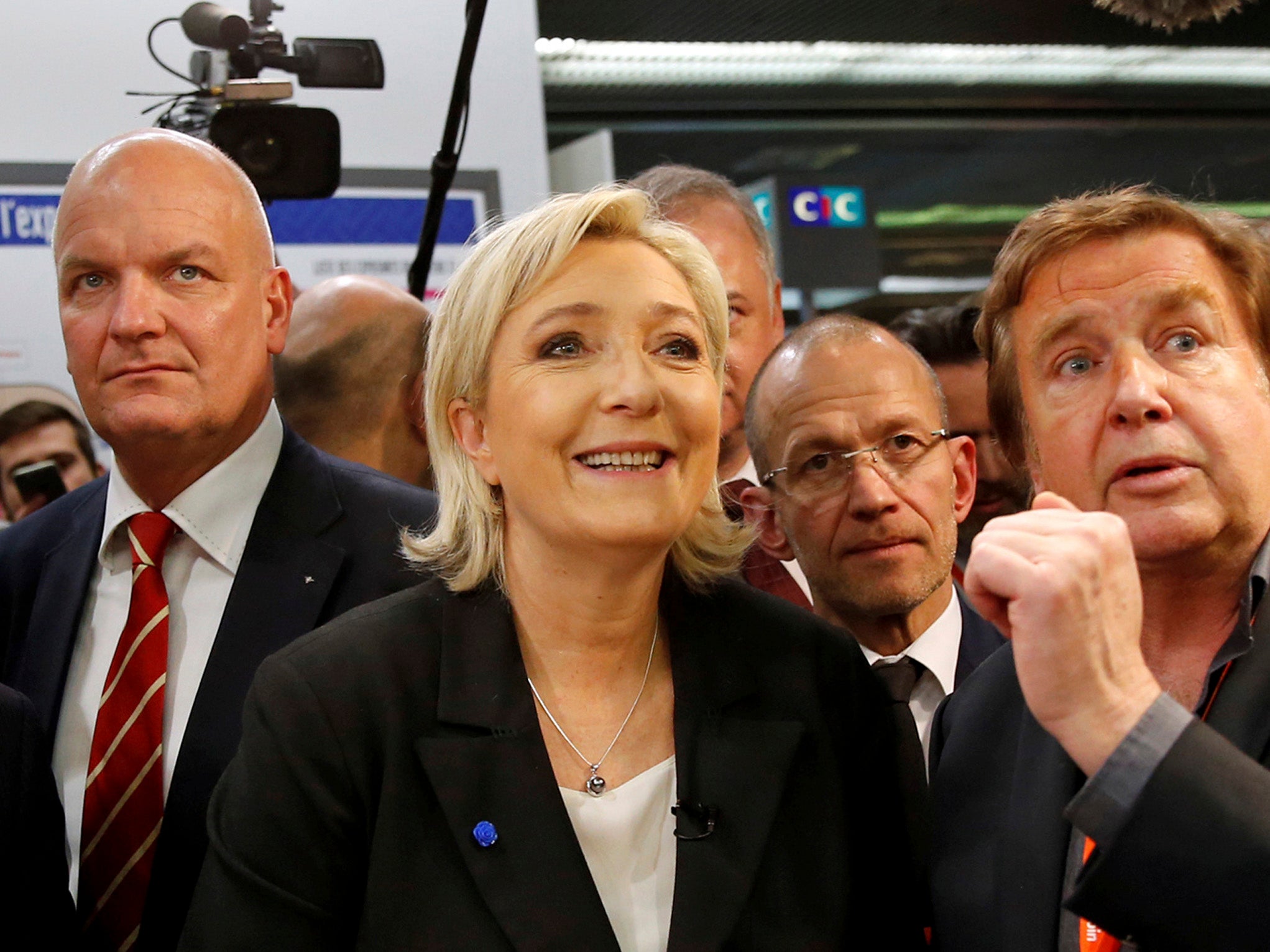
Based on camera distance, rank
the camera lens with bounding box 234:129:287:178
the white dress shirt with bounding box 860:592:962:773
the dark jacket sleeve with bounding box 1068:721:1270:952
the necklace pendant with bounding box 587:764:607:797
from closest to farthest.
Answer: the dark jacket sleeve with bounding box 1068:721:1270:952
the necklace pendant with bounding box 587:764:607:797
the white dress shirt with bounding box 860:592:962:773
the camera lens with bounding box 234:129:287:178

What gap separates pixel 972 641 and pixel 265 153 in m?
1.71

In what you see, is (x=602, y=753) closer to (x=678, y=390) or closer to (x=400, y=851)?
(x=400, y=851)

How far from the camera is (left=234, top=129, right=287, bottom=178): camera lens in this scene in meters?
2.87

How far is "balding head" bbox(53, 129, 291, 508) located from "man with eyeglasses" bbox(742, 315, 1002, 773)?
0.90 m

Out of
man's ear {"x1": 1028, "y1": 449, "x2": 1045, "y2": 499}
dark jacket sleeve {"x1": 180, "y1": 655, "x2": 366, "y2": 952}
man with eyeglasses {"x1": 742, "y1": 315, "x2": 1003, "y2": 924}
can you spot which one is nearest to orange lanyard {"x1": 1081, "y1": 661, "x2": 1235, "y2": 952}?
man's ear {"x1": 1028, "y1": 449, "x2": 1045, "y2": 499}

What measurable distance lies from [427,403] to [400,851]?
653mm

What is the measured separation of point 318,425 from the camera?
9.50ft

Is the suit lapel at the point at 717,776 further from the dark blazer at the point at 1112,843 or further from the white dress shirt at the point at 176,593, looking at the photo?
the white dress shirt at the point at 176,593

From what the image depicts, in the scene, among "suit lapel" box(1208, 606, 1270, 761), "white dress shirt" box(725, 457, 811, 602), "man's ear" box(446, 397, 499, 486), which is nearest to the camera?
"suit lapel" box(1208, 606, 1270, 761)

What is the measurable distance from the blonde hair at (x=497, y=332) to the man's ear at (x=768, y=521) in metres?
0.38

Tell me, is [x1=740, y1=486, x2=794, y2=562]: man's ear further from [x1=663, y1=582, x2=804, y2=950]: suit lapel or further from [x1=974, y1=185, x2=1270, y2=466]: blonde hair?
[x1=974, y1=185, x2=1270, y2=466]: blonde hair

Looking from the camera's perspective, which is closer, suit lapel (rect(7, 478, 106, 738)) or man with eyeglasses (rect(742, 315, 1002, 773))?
suit lapel (rect(7, 478, 106, 738))

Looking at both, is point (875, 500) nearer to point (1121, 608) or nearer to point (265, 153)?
point (1121, 608)

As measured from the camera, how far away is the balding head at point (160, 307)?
2131mm
